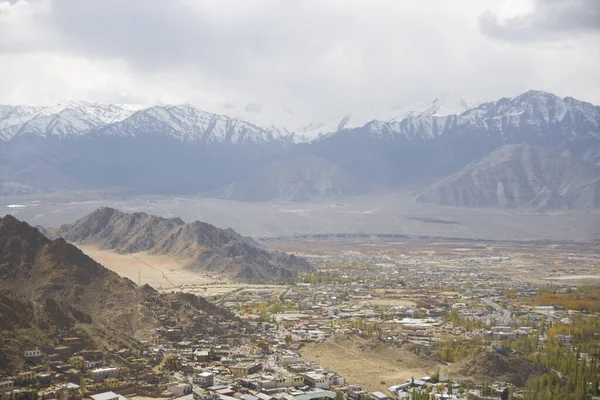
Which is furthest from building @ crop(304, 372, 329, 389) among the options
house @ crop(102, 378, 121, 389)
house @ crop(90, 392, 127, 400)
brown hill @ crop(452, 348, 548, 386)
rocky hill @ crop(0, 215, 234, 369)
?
rocky hill @ crop(0, 215, 234, 369)

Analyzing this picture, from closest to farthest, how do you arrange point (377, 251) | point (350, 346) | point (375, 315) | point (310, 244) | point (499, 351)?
point (499, 351)
point (350, 346)
point (375, 315)
point (377, 251)
point (310, 244)

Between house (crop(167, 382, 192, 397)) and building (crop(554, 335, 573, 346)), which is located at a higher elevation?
building (crop(554, 335, 573, 346))

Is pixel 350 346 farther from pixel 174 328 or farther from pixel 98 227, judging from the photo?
pixel 98 227

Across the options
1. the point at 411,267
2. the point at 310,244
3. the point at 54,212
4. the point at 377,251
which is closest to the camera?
the point at 411,267

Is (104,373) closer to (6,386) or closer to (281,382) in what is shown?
(6,386)

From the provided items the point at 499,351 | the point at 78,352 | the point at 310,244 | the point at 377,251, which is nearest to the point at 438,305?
the point at 499,351

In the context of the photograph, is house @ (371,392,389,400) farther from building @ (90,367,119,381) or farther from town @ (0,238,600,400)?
building @ (90,367,119,381)

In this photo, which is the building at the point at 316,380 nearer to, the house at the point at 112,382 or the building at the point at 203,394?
the building at the point at 203,394
